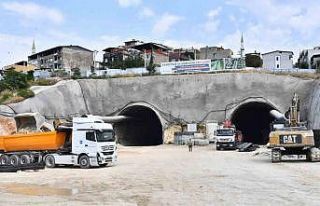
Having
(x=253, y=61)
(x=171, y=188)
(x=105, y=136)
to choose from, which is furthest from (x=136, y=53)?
(x=171, y=188)

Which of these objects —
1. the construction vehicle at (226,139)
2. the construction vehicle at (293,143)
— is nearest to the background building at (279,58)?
the construction vehicle at (226,139)

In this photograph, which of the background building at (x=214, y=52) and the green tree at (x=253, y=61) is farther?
the background building at (x=214, y=52)

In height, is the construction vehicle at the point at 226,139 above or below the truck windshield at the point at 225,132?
below

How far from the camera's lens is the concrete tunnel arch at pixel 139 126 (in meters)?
63.3

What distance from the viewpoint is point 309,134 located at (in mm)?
30203

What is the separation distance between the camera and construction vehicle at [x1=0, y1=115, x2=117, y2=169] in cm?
2969

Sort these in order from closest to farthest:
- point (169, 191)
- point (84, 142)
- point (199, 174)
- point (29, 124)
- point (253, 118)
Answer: point (169, 191) < point (199, 174) < point (84, 142) < point (29, 124) < point (253, 118)

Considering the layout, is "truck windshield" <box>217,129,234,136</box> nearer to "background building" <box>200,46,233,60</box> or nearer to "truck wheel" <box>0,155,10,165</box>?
"truck wheel" <box>0,155,10,165</box>

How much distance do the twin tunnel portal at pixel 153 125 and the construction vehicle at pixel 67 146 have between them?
3174 centimetres

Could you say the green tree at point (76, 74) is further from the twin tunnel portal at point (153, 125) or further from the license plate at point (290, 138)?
the license plate at point (290, 138)

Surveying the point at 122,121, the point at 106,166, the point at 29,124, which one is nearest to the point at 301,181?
the point at 106,166

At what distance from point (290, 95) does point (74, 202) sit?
46.2 m

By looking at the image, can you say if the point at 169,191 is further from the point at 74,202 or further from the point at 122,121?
the point at 122,121

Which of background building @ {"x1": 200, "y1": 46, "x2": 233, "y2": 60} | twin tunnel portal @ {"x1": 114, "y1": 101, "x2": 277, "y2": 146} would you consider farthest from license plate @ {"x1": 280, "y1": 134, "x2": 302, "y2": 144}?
background building @ {"x1": 200, "y1": 46, "x2": 233, "y2": 60}
